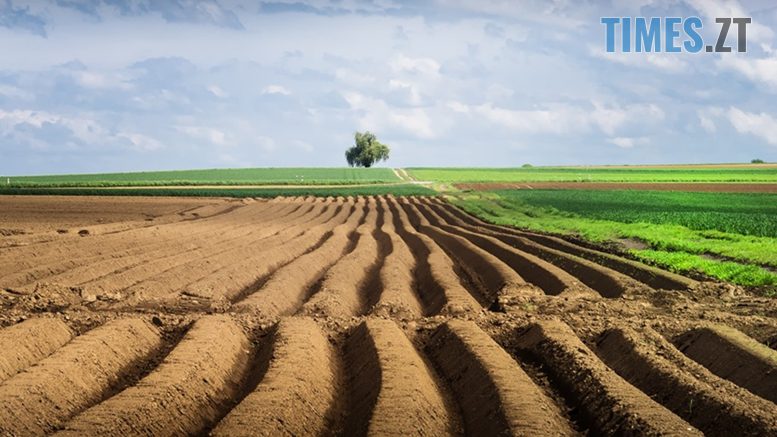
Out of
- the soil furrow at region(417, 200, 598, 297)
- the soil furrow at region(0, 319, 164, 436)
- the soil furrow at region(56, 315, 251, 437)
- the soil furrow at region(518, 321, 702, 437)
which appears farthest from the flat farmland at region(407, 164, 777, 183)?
the soil furrow at region(0, 319, 164, 436)

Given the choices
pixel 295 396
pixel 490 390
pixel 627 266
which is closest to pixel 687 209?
pixel 627 266

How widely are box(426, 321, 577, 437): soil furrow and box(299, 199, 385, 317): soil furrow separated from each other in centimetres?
261

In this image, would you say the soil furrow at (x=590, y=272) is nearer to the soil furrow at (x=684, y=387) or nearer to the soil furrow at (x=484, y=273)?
the soil furrow at (x=484, y=273)

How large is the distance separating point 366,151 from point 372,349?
119 m

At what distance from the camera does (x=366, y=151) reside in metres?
128

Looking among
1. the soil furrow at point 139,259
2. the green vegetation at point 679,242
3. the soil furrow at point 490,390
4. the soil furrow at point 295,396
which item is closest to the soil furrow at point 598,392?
the soil furrow at point 490,390

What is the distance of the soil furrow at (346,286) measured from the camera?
40.2ft

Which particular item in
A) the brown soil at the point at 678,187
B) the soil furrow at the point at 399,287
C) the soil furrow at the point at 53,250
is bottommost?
the brown soil at the point at 678,187

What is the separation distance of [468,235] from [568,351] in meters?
16.4

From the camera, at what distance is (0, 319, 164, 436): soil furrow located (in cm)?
719

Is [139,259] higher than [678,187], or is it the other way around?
[139,259]

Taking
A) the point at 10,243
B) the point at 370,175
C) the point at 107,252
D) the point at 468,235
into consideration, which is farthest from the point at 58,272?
the point at 370,175

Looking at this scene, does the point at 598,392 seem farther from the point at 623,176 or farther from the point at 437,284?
the point at 623,176

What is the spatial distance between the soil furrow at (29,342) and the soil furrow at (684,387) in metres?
6.59
